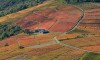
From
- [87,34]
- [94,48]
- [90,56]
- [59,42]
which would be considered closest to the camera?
[90,56]

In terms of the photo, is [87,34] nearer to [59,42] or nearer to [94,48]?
[59,42]

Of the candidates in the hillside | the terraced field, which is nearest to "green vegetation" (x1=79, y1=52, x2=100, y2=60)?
the hillside

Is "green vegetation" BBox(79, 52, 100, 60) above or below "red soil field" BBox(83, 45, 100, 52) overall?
above

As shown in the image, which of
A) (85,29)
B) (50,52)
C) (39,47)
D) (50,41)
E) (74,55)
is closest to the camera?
(74,55)

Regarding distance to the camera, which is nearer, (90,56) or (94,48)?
(90,56)

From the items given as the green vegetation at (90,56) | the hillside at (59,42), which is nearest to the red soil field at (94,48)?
the hillside at (59,42)

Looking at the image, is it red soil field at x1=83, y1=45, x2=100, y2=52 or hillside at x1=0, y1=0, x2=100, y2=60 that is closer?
hillside at x1=0, y1=0, x2=100, y2=60

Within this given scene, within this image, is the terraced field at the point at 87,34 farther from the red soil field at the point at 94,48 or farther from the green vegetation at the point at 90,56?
the green vegetation at the point at 90,56

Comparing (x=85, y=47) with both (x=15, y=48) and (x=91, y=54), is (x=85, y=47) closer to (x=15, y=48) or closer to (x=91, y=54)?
(x=91, y=54)

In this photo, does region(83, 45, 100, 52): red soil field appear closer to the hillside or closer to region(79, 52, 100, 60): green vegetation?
the hillside

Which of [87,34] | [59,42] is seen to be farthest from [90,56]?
[87,34]

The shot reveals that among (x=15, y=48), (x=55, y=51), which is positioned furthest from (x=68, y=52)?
(x=15, y=48)
